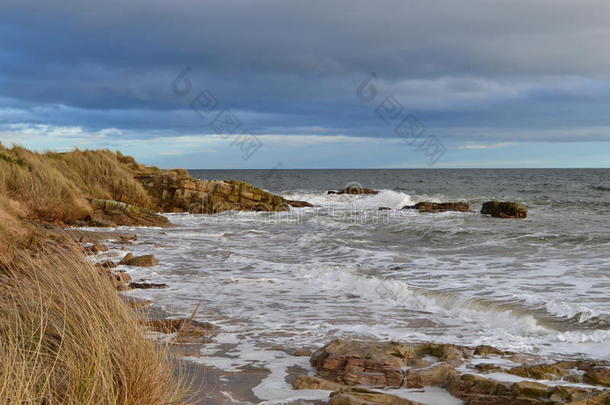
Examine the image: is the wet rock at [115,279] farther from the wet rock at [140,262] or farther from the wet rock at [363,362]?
the wet rock at [363,362]

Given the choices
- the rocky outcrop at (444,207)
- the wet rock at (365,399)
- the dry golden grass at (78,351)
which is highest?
the rocky outcrop at (444,207)

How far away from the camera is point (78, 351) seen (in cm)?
380

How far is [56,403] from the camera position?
11.0 feet

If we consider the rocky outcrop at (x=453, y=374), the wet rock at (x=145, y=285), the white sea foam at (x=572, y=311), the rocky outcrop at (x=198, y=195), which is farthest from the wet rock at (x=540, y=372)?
the rocky outcrop at (x=198, y=195)

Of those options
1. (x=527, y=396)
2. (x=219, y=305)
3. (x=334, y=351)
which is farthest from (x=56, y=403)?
(x=219, y=305)

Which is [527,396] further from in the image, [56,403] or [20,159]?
[20,159]

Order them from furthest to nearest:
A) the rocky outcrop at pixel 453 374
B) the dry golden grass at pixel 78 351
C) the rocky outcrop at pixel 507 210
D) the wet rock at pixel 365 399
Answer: the rocky outcrop at pixel 507 210
the rocky outcrop at pixel 453 374
the wet rock at pixel 365 399
the dry golden grass at pixel 78 351

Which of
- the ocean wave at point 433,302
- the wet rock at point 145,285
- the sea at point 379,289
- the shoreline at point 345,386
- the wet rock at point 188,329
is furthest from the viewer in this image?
the wet rock at point 145,285

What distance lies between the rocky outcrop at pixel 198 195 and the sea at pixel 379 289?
28.7 ft

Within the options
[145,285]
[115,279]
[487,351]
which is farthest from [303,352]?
[145,285]

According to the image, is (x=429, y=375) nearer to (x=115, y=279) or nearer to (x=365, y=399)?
(x=365, y=399)

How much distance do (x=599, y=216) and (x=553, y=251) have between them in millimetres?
15304

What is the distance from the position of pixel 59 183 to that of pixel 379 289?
15292 mm

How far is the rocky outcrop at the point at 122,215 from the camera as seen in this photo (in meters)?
21.8
